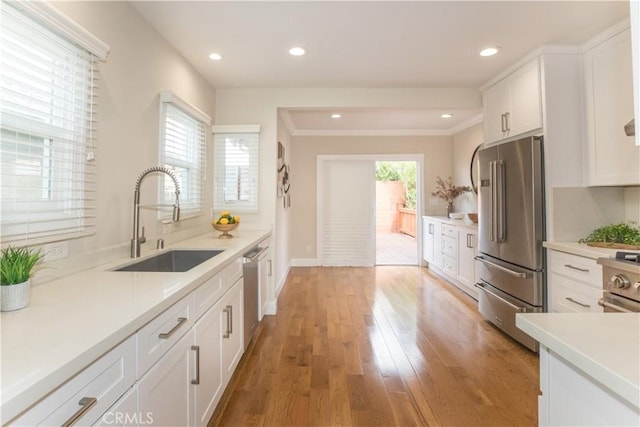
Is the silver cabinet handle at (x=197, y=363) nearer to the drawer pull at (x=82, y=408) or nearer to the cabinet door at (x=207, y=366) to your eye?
the cabinet door at (x=207, y=366)

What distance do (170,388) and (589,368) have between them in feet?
4.28

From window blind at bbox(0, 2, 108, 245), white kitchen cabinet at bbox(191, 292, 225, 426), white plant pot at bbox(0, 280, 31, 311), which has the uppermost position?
window blind at bbox(0, 2, 108, 245)

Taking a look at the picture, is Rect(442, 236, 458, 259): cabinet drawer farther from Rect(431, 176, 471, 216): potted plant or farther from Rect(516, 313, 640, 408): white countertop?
Rect(516, 313, 640, 408): white countertop

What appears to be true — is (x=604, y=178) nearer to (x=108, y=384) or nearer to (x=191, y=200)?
(x=108, y=384)

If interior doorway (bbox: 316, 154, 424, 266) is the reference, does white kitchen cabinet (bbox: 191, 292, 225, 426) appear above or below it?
below

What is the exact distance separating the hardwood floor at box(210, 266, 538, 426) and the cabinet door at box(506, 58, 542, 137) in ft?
6.37

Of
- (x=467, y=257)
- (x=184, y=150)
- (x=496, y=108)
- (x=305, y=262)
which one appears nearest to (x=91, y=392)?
(x=184, y=150)

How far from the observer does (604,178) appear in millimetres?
2377

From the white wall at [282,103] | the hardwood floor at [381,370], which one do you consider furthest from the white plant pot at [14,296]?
the white wall at [282,103]

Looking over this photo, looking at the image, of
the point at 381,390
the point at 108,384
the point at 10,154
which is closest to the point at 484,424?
the point at 381,390

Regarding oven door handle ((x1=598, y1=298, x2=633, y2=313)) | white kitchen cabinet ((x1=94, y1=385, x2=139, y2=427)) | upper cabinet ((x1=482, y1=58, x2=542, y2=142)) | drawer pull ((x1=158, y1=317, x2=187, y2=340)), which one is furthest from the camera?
upper cabinet ((x1=482, y1=58, x2=542, y2=142))

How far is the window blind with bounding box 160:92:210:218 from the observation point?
7.75 feet

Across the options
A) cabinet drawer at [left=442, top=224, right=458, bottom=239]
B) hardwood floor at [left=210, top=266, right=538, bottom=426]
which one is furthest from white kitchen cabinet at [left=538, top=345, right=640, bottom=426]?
cabinet drawer at [left=442, top=224, right=458, bottom=239]

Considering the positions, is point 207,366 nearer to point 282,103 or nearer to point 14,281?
point 14,281
